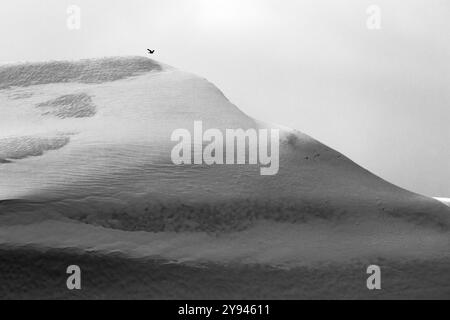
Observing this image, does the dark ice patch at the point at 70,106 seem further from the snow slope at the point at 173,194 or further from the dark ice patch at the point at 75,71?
the dark ice patch at the point at 75,71

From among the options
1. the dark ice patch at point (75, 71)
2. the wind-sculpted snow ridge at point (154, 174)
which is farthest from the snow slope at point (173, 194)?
the dark ice patch at point (75, 71)

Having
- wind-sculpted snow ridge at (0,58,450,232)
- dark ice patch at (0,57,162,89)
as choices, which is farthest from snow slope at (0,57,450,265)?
dark ice patch at (0,57,162,89)

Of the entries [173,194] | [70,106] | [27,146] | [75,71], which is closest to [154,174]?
[173,194]

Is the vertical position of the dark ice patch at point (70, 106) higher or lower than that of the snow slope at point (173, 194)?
higher

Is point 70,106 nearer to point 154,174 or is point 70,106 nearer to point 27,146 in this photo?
point 27,146

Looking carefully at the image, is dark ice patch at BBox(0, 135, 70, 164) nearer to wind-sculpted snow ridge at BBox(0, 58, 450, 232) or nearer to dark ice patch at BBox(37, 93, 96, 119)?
wind-sculpted snow ridge at BBox(0, 58, 450, 232)

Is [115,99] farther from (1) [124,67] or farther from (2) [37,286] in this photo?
(2) [37,286]
